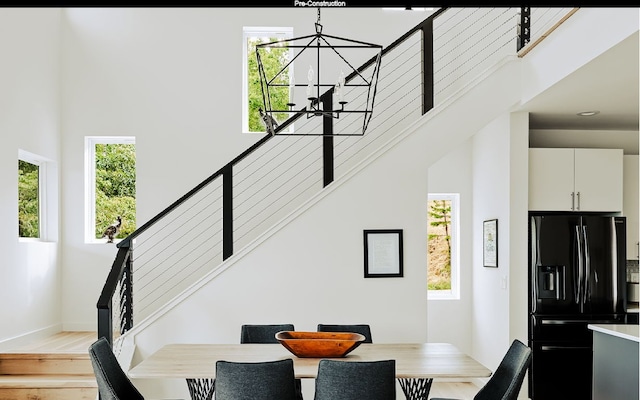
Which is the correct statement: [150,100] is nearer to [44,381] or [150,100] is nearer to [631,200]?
[44,381]

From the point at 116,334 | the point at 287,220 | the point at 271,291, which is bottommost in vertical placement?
the point at 116,334

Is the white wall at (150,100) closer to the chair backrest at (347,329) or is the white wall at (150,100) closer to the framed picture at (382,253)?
the framed picture at (382,253)

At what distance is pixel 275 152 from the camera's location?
277 inches

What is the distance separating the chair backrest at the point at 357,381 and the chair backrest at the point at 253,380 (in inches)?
8.7

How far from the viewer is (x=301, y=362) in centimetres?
378

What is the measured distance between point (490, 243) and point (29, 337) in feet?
14.6

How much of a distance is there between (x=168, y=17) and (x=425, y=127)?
10.8 ft

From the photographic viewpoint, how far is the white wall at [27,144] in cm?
573

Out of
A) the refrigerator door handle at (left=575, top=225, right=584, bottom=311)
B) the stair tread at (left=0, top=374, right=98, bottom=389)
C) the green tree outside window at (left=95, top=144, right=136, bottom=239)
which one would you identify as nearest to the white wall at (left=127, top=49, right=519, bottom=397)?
the stair tread at (left=0, top=374, right=98, bottom=389)

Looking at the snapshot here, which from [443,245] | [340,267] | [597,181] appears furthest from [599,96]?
[443,245]

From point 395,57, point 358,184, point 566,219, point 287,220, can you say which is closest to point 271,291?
point 287,220

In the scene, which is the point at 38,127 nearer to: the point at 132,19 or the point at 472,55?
the point at 132,19

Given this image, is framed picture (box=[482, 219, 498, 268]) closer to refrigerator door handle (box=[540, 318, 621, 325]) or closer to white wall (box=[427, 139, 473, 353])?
white wall (box=[427, 139, 473, 353])

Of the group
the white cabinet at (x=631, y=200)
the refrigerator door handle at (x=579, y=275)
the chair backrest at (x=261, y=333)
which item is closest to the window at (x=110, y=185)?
the chair backrest at (x=261, y=333)
